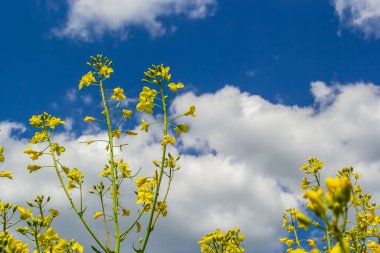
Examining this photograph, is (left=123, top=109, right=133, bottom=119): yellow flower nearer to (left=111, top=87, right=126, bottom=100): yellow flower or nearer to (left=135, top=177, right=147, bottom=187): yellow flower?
(left=111, top=87, right=126, bottom=100): yellow flower

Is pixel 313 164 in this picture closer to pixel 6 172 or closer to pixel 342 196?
pixel 6 172

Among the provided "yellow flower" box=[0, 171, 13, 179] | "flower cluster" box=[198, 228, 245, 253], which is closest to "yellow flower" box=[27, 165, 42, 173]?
"yellow flower" box=[0, 171, 13, 179]

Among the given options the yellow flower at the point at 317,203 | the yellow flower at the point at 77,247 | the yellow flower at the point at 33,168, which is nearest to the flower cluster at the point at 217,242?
the yellow flower at the point at 77,247

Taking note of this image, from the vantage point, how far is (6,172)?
4355 millimetres

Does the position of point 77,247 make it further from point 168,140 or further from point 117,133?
point 168,140

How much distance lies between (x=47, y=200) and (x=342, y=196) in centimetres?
551

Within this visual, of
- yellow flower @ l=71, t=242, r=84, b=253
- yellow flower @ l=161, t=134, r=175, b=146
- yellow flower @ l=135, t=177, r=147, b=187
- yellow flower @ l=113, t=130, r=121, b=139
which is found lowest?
yellow flower @ l=71, t=242, r=84, b=253

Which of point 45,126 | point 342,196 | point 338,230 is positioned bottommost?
point 338,230

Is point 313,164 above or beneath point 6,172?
above

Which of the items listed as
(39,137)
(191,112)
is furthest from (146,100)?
(39,137)

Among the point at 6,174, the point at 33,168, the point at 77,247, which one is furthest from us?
the point at 77,247

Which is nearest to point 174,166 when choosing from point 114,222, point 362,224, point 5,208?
point 114,222

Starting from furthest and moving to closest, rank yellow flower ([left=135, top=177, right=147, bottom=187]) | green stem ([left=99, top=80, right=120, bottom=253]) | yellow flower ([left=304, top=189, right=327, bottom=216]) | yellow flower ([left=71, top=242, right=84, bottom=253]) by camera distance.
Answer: yellow flower ([left=71, top=242, right=84, bottom=253]) → yellow flower ([left=135, top=177, right=147, bottom=187]) → green stem ([left=99, top=80, right=120, bottom=253]) → yellow flower ([left=304, top=189, right=327, bottom=216])

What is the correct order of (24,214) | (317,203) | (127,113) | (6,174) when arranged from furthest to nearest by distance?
(24,214)
(127,113)
(6,174)
(317,203)
